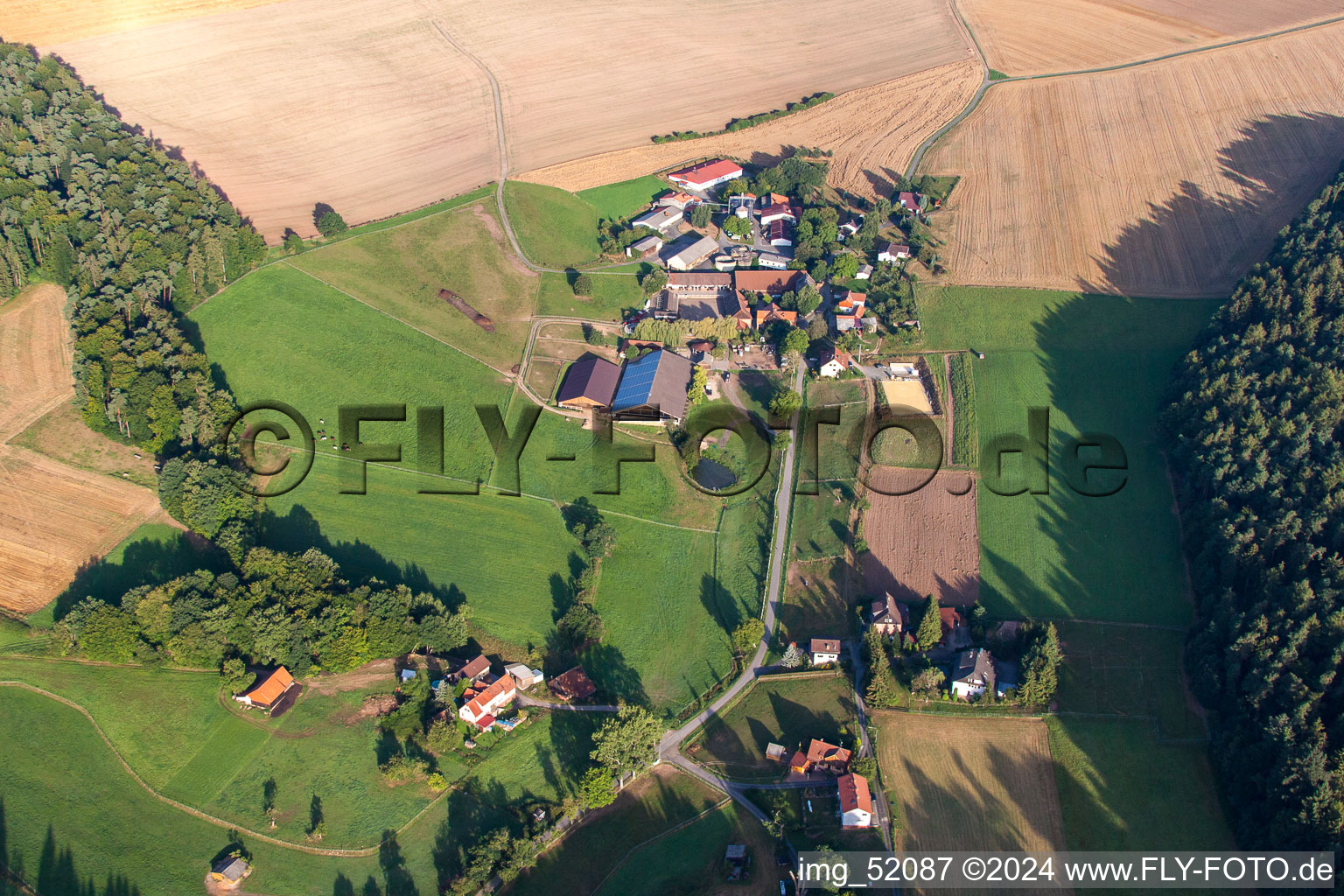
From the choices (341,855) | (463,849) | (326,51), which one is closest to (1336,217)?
(463,849)

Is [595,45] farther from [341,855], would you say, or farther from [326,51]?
[341,855]

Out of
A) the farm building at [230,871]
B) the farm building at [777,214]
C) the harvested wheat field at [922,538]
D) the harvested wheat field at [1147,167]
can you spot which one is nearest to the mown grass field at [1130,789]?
the harvested wheat field at [922,538]

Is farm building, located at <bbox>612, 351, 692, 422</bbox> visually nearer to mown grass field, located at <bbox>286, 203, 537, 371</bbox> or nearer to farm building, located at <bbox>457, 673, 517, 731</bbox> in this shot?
mown grass field, located at <bbox>286, 203, 537, 371</bbox>

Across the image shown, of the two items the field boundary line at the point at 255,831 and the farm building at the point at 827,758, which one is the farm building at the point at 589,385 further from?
the farm building at the point at 827,758

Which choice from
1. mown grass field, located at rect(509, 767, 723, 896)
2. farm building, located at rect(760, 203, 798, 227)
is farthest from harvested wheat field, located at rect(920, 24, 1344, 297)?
mown grass field, located at rect(509, 767, 723, 896)

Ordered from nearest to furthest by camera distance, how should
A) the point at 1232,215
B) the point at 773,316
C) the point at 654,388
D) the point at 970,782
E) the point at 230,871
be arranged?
the point at 230,871 → the point at 970,782 → the point at 654,388 → the point at 773,316 → the point at 1232,215

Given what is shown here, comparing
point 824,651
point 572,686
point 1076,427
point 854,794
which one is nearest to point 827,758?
point 854,794

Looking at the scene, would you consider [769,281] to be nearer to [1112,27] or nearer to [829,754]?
[829,754]
